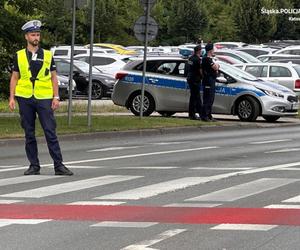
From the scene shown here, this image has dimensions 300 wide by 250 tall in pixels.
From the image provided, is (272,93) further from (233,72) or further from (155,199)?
(155,199)

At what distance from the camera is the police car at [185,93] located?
69.0ft

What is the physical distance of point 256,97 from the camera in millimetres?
20938

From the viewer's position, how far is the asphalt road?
22.3 feet

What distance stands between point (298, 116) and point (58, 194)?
1563cm

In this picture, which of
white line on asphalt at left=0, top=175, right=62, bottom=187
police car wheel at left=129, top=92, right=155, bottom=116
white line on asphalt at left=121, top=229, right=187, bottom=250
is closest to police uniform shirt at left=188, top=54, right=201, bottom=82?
police car wheel at left=129, top=92, right=155, bottom=116

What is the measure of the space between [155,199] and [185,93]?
13.0 metres

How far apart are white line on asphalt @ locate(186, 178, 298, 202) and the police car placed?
1091cm

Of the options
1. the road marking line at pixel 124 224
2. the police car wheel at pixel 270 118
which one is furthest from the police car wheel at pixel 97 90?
the road marking line at pixel 124 224

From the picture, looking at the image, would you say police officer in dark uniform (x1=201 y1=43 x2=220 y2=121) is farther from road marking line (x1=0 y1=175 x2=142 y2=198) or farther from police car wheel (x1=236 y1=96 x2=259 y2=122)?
road marking line (x1=0 y1=175 x2=142 y2=198)

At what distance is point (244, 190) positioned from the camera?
9.35 metres

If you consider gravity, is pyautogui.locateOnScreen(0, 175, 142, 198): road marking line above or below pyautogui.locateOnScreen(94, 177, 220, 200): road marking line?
below

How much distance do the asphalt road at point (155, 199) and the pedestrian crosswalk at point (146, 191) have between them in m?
0.01

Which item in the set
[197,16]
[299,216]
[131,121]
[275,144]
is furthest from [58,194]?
[197,16]

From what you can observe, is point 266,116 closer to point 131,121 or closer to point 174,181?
point 131,121
